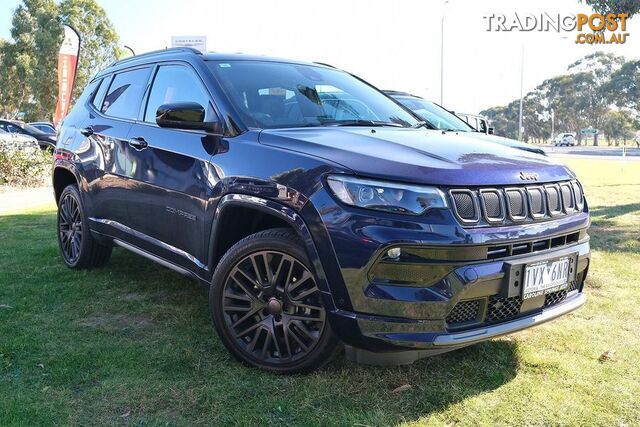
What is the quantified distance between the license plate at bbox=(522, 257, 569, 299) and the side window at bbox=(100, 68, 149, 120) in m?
2.91

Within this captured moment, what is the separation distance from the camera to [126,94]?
450 centimetres

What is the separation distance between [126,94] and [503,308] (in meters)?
3.24

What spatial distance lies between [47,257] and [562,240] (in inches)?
188

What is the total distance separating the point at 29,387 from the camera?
2.90 m

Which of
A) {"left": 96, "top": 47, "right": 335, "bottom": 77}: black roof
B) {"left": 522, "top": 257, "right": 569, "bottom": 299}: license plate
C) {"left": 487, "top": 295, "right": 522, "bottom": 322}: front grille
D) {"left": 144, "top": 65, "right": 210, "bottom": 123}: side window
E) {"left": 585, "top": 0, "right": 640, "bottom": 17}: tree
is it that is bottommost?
{"left": 487, "top": 295, "right": 522, "bottom": 322}: front grille

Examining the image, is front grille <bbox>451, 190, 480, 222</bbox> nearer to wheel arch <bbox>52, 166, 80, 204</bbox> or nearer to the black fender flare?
the black fender flare

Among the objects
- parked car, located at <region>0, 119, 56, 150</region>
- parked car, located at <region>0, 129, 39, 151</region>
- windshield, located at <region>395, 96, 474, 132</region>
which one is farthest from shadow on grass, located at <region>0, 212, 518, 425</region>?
parked car, located at <region>0, 119, 56, 150</region>

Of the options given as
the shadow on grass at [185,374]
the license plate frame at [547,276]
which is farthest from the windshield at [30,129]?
the license plate frame at [547,276]

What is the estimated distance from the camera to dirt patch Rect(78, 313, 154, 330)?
12.5 ft

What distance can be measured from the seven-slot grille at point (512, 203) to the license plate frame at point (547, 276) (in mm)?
221

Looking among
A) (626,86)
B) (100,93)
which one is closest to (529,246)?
(100,93)

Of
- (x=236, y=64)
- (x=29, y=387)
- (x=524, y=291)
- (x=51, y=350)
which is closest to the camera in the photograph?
(x=524, y=291)

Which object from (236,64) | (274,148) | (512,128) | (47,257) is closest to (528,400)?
(274,148)

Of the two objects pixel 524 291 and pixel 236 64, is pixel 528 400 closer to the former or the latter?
pixel 524 291
